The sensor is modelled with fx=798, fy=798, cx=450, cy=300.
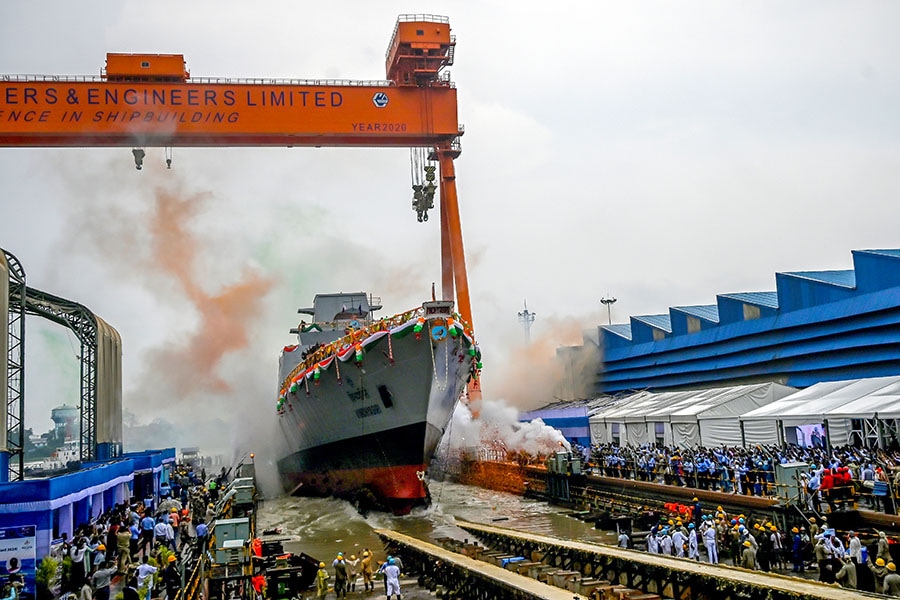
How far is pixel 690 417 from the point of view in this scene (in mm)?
28281

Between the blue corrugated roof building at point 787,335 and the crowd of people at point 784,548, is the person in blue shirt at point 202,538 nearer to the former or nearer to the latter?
the crowd of people at point 784,548

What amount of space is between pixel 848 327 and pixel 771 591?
802 inches

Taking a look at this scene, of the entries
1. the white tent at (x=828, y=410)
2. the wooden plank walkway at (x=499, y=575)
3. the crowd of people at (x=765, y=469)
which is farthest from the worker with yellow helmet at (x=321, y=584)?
the white tent at (x=828, y=410)

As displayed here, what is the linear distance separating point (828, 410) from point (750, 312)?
13730mm

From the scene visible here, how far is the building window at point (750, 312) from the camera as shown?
34531 mm

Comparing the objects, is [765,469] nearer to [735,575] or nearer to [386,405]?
[735,575]

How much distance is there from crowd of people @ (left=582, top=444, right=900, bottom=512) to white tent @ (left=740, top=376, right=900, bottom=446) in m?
0.68

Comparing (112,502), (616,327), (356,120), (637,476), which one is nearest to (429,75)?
(356,120)

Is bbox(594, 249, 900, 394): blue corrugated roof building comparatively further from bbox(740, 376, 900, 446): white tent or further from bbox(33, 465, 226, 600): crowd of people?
bbox(33, 465, 226, 600): crowd of people

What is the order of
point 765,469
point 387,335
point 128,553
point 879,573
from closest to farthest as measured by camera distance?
point 879,573 → point 128,553 → point 765,469 → point 387,335

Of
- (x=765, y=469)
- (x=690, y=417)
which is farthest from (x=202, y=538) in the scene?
(x=690, y=417)

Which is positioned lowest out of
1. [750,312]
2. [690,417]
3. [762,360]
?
[690,417]

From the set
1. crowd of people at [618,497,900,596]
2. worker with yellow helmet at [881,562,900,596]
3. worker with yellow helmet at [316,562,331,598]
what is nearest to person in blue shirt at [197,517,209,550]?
worker with yellow helmet at [316,562,331,598]

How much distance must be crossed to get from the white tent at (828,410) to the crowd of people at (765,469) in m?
0.68
